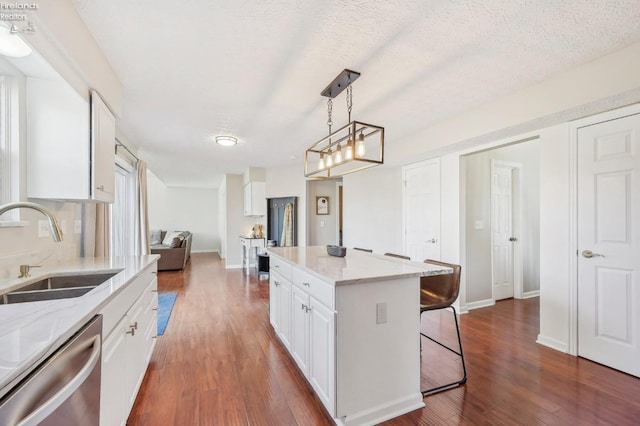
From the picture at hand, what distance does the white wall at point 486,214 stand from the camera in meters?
3.68

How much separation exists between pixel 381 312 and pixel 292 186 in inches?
189

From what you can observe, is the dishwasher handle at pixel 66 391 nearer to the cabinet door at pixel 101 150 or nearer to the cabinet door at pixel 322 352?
the cabinet door at pixel 322 352

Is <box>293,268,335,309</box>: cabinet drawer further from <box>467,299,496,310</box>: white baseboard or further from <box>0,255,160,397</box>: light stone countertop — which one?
<box>467,299,496,310</box>: white baseboard

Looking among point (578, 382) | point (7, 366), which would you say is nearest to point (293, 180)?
point (578, 382)

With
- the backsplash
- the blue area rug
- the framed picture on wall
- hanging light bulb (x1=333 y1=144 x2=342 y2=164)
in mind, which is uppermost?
hanging light bulb (x1=333 y1=144 x2=342 y2=164)

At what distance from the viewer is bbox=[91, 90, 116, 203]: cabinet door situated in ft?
6.34

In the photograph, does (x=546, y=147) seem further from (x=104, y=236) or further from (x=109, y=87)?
(x=104, y=236)

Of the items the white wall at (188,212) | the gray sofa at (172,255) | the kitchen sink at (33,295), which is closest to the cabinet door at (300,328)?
the kitchen sink at (33,295)

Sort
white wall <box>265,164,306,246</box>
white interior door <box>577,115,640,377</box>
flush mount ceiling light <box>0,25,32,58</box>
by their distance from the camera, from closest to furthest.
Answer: flush mount ceiling light <box>0,25,32,58</box>
white interior door <box>577,115,640,377</box>
white wall <box>265,164,306,246</box>

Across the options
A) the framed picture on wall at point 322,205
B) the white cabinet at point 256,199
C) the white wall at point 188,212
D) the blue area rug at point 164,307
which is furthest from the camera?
the white wall at point 188,212

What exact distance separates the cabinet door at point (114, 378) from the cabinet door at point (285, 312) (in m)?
1.17

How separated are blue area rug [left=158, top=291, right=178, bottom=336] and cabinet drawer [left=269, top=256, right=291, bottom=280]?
143 cm

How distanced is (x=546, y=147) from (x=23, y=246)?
433 cm

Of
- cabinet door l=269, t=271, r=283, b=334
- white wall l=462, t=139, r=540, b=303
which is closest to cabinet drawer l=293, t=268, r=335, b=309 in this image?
cabinet door l=269, t=271, r=283, b=334
